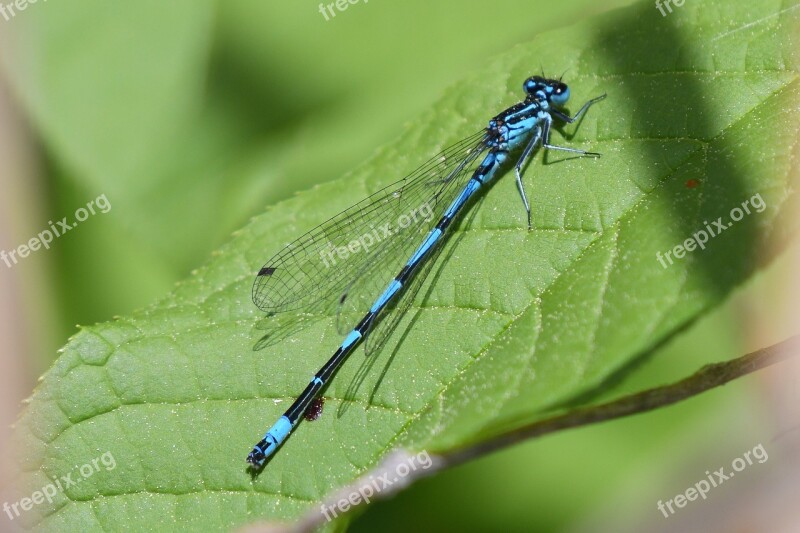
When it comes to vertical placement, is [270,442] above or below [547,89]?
below

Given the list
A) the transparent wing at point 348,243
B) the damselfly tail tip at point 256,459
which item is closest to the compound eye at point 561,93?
the transparent wing at point 348,243

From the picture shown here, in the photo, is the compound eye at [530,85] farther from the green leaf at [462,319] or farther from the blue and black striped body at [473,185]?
the green leaf at [462,319]

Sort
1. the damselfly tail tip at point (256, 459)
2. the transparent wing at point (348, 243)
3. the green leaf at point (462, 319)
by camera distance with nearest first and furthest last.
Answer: the green leaf at point (462, 319) → the damselfly tail tip at point (256, 459) → the transparent wing at point (348, 243)

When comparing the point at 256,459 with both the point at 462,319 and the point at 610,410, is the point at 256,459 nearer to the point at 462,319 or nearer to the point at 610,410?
the point at 462,319

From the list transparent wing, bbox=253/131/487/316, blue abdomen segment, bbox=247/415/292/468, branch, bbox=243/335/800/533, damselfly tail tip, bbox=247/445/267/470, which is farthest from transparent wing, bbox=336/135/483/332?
branch, bbox=243/335/800/533

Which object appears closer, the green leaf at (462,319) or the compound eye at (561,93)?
the green leaf at (462,319)

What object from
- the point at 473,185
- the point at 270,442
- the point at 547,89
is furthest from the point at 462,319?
the point at 547,89
